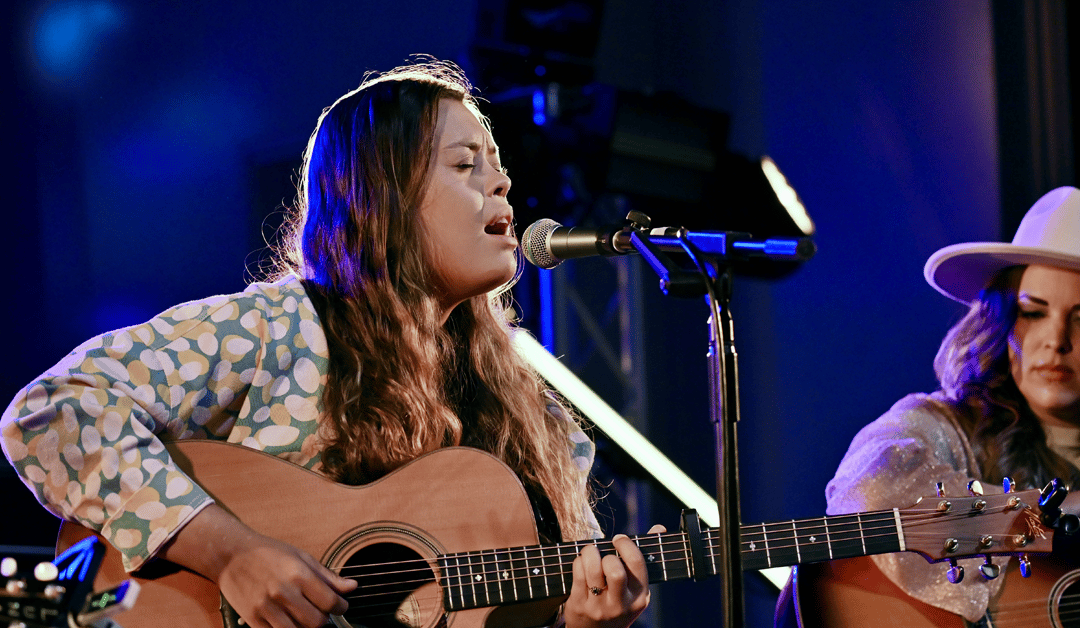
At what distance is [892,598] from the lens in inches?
103

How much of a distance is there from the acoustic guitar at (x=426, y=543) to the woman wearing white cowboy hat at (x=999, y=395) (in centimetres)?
53

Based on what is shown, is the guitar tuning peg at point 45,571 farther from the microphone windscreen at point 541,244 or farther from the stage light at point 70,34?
the stage light at point 70,34

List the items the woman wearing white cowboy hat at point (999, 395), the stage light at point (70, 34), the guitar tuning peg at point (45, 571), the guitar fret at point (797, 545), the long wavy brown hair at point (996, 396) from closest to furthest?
the guitar tuning peg at point (45, 571) < the guitar fret at point (797, 545) < the woman wearing white cowboy hat at point (999, 395) < the long wavy brown hair at point (996, 396) < the stage light at point (70, 34)

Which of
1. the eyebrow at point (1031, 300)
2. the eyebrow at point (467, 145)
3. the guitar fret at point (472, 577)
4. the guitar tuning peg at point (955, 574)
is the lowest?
the guitar tuning peg at point (955, 574)

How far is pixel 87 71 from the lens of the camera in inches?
144

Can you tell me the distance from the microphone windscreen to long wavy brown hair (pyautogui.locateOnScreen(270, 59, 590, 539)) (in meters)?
0.51

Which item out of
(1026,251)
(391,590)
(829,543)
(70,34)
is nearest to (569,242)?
(391,590)

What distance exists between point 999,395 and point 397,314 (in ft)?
6.46

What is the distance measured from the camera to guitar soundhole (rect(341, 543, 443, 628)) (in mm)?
2080

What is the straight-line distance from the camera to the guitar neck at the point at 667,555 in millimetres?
2131

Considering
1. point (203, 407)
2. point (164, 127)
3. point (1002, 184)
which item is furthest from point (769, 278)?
point (203, 407)

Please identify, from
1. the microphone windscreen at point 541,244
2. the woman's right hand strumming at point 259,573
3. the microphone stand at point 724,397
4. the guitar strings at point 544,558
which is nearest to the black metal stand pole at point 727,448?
the microphone stand at point 724,397

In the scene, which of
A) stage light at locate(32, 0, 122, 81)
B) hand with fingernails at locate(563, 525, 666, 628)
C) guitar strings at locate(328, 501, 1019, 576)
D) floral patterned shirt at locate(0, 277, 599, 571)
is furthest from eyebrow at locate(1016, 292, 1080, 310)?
stage light at locate(32, 0, 122, 81)

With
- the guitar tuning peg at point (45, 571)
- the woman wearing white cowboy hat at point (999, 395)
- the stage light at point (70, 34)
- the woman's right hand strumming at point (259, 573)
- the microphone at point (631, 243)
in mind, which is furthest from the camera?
the stage light at point (70, 34)
